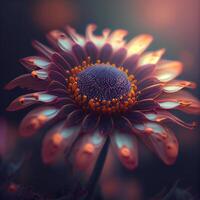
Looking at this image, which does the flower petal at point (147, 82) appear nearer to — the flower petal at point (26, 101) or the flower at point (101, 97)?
the flower at point (101, 97)

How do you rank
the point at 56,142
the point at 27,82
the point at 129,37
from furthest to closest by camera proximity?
the point at 129,37
the point at 27,82
the point at 56,142

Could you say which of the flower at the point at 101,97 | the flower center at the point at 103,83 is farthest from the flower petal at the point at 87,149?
the flower center at the point at 103,83

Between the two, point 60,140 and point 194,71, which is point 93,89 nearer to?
point 60,140

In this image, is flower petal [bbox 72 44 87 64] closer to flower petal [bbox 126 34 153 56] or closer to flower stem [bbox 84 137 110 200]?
flower petal [bbox 126 34 153 56]

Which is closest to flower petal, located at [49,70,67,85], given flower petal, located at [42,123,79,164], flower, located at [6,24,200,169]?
flower, located at [6,24,200,169]

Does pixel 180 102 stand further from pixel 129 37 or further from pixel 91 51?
pixel 129 37

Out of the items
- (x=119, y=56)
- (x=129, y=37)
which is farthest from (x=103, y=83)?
(x=129, y=37)

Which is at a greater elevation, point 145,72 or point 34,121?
point 145,72
